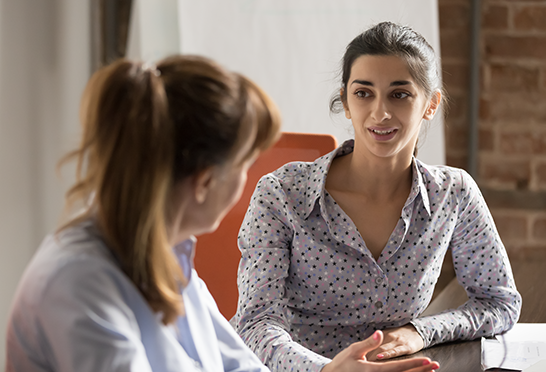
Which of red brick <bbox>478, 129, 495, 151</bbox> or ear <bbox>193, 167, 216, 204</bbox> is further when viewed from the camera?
red brick <bbox>478, 129, 495, 151</bbox>

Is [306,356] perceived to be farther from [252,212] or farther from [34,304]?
[34,304]

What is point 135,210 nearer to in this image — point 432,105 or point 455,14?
point 432,105

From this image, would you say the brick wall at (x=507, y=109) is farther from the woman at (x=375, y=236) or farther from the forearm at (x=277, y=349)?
the forearm at (x=277, y=349)

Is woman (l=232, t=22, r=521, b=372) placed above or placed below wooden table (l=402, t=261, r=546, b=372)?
above

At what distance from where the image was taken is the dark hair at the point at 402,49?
1.21 m

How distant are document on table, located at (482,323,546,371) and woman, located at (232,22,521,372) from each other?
32 mm

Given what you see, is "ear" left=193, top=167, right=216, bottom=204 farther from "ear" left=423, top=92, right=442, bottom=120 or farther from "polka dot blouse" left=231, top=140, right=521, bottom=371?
"ear" left=423, top=92, right=442, bottom=120

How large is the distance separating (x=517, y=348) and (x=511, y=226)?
4.82 feet

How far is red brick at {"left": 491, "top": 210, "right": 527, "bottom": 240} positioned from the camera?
245 centimetres

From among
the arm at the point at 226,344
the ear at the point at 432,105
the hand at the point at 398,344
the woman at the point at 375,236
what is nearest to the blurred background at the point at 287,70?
the ear at the point at 432,105

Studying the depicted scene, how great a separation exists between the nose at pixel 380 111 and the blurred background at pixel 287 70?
1.88 ft

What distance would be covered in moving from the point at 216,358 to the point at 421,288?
0.54 metres

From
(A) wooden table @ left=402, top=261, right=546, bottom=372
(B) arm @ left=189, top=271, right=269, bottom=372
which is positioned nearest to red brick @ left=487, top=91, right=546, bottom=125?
(A) wooden table @ left=402, top=261, right=546, bottom=372

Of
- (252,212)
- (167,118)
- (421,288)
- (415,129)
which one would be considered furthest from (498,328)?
(167,118)
